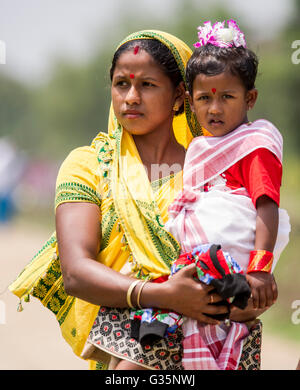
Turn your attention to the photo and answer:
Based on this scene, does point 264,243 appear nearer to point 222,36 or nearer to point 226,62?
point 226,62

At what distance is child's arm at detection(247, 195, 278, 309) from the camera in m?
2.42

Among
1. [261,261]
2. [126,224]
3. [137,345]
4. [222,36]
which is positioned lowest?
[137,345]

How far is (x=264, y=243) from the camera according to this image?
243cm

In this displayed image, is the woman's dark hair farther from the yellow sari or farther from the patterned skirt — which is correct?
the patterned skirt

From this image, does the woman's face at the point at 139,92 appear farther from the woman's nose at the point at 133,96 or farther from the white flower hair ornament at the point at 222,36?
the white flower hair ornament at the point at 222,36

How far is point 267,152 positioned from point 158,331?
0.79m

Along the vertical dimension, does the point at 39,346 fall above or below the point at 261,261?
above

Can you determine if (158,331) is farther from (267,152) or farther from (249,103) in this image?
(249,103)

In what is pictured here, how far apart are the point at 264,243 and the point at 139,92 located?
0.84m

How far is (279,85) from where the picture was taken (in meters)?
14.2

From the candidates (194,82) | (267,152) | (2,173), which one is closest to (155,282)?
(267,152)
